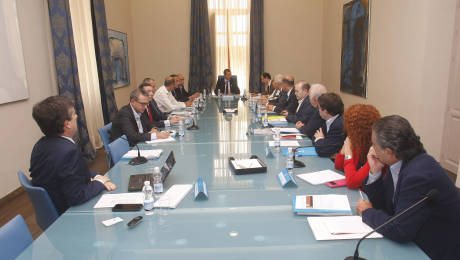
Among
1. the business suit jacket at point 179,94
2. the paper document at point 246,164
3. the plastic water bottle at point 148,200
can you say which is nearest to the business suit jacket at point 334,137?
the paper document at point 246,164

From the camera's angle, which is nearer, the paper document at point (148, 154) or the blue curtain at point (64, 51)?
the paper document at point (148, 154)

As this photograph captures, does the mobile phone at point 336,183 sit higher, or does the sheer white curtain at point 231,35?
the sheer white curtain at point 231,35

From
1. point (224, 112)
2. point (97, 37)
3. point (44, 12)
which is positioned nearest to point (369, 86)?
point (224, 112)

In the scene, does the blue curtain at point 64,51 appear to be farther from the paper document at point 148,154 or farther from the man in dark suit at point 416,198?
the man in dark suit at point 416,198

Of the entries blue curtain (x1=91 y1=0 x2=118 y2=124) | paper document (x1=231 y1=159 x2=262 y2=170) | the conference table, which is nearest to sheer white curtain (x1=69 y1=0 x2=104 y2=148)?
blue curtain (x1=91 y1=0 x2=118 y2=124)

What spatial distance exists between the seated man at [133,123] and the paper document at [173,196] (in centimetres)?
144

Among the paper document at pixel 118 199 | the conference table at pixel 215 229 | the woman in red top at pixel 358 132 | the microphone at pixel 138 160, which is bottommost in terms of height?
the conference table at pixel 215 229

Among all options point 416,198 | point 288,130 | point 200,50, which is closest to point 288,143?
point 288,130

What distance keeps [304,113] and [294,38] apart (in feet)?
16.6

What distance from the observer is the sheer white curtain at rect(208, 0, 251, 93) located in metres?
8.66

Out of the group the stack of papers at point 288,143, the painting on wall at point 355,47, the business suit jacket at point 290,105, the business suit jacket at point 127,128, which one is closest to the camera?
the stack of papers at point 288,143

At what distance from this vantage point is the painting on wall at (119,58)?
279 inches

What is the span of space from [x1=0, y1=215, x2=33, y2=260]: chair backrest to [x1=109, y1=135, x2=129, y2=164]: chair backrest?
1372 mm

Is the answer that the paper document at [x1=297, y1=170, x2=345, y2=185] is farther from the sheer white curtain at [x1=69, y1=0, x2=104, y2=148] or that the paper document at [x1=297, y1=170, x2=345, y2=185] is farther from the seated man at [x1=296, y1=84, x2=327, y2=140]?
the sheer white curtain at [x1=69, y1=0, x2=104, y2=148]
